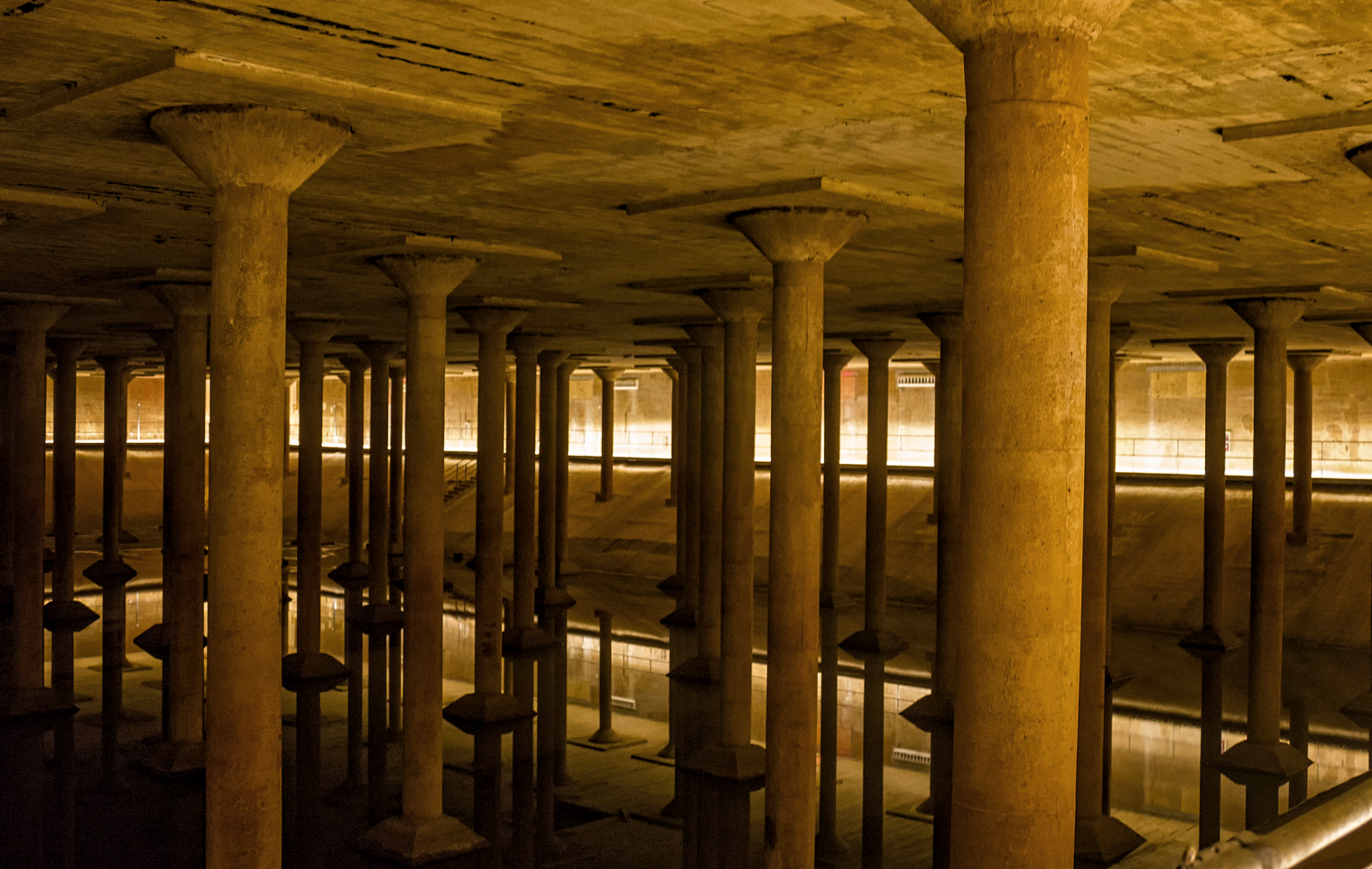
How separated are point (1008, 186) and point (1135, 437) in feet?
109

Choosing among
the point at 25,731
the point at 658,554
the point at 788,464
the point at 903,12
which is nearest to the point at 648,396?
the point at 658,554

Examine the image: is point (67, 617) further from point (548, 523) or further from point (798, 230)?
point (798, 230)

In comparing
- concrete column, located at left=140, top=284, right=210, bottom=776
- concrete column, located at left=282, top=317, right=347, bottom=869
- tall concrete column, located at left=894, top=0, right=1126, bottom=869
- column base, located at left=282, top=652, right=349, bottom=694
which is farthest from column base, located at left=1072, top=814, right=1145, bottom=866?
column base, located at left=282, top=652, right=349, bottom=694

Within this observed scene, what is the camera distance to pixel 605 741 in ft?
56.9

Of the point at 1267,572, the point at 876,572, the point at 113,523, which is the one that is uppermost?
the point at 1267,572

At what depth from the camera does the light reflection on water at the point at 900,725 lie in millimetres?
15477

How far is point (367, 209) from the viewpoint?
Result: 1194 cm

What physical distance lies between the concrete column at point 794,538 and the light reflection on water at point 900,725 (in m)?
4.45

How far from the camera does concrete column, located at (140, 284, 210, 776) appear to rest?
15.1m

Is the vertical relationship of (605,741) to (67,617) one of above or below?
below

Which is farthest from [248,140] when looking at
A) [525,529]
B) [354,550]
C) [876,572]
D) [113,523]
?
[113,523]

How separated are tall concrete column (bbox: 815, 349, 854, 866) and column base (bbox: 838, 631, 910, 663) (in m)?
0.31

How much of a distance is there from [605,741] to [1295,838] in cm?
1466

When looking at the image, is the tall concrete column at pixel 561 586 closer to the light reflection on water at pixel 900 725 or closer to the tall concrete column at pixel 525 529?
the light reflection on water at pixel 900 725
